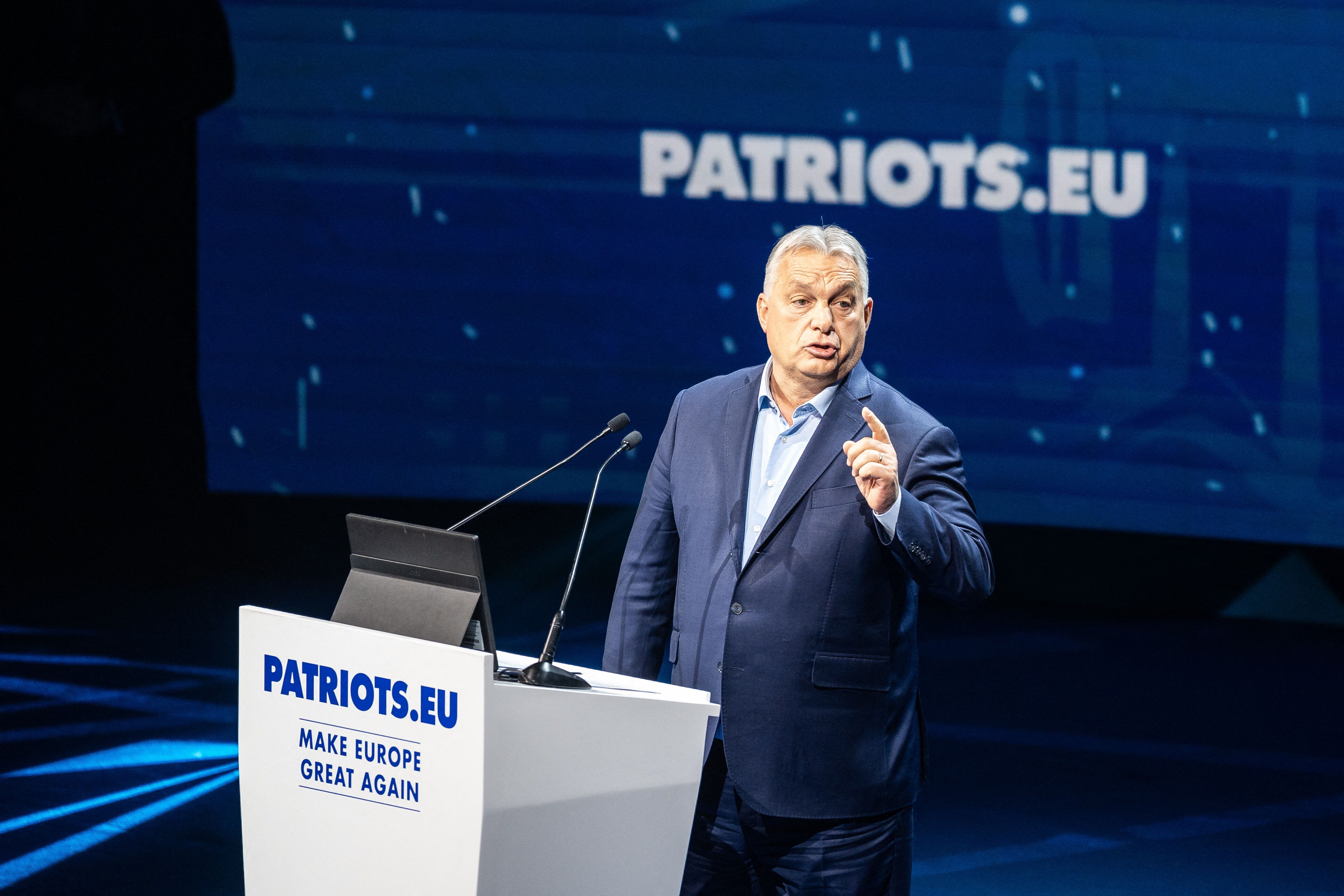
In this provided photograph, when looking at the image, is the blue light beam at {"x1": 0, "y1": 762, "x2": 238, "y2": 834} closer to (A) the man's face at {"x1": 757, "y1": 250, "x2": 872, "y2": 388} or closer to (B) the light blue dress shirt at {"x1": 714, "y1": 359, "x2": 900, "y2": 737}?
(B) the light blue dress shirt at {"x1": 714, "y1": 359, "x2": 900, "y2": 737}

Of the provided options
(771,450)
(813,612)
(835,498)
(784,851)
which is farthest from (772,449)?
(784,851)

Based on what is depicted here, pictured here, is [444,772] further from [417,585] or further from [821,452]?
[821,452]

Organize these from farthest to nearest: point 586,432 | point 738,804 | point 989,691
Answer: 1. point 586,432
2. point 989,691
3. point 738,804

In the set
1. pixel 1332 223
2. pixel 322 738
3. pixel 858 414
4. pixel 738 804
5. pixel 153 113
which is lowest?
pixel 738 804

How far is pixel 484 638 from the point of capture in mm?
1539

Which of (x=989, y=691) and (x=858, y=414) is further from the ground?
(x=858, y=414)

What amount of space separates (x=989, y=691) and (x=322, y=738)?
3.53 m

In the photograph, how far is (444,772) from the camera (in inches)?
58.7

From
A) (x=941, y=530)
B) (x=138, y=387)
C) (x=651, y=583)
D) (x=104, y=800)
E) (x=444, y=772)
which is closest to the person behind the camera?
(x=444, y=772)

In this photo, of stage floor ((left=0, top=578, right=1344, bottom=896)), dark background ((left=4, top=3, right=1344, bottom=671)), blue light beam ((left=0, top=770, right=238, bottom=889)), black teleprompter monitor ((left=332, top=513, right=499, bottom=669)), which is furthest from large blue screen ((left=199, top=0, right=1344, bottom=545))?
black teleprompter monitor ((left=332, top=513, right=499, bottom=669))

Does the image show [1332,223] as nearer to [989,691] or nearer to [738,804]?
[989,691]

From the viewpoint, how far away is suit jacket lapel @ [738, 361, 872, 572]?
182 centimetres

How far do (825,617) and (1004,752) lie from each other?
2570 millimetres

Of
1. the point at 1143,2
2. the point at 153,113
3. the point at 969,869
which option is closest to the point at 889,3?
the point at 1143,2
